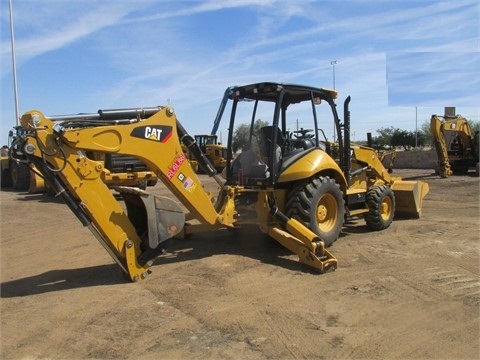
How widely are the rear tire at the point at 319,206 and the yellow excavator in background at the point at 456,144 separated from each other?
623 inches

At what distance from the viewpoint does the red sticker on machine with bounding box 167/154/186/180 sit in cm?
586

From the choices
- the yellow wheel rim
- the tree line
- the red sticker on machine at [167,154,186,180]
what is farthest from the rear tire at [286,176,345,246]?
the tree line

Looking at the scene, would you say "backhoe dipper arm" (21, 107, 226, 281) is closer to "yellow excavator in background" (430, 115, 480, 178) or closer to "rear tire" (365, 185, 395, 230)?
"rear tire" (365, 185, 395, 230)

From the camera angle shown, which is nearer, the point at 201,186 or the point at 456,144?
the point at 201,186

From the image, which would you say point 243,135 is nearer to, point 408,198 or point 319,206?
point 319,206

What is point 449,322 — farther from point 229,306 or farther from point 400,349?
point 229,306

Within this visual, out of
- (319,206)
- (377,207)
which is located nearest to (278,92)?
(319,206)

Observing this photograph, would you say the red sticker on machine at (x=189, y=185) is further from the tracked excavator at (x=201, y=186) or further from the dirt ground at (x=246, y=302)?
the dirt ground at (x=246, y=302)

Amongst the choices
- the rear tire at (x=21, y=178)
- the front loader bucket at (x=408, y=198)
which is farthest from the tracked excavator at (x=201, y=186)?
the rear tire at (x=21, y=178)

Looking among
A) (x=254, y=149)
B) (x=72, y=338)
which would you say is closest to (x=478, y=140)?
(x=254, y=149)

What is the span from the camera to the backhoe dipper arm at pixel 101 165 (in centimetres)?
502

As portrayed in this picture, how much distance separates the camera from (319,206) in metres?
7.31

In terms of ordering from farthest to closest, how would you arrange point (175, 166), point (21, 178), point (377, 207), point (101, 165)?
point (21, 178)
point (377, 207)
point (175, 166)
point (101, 165)

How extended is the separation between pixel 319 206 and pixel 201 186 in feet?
6.63
